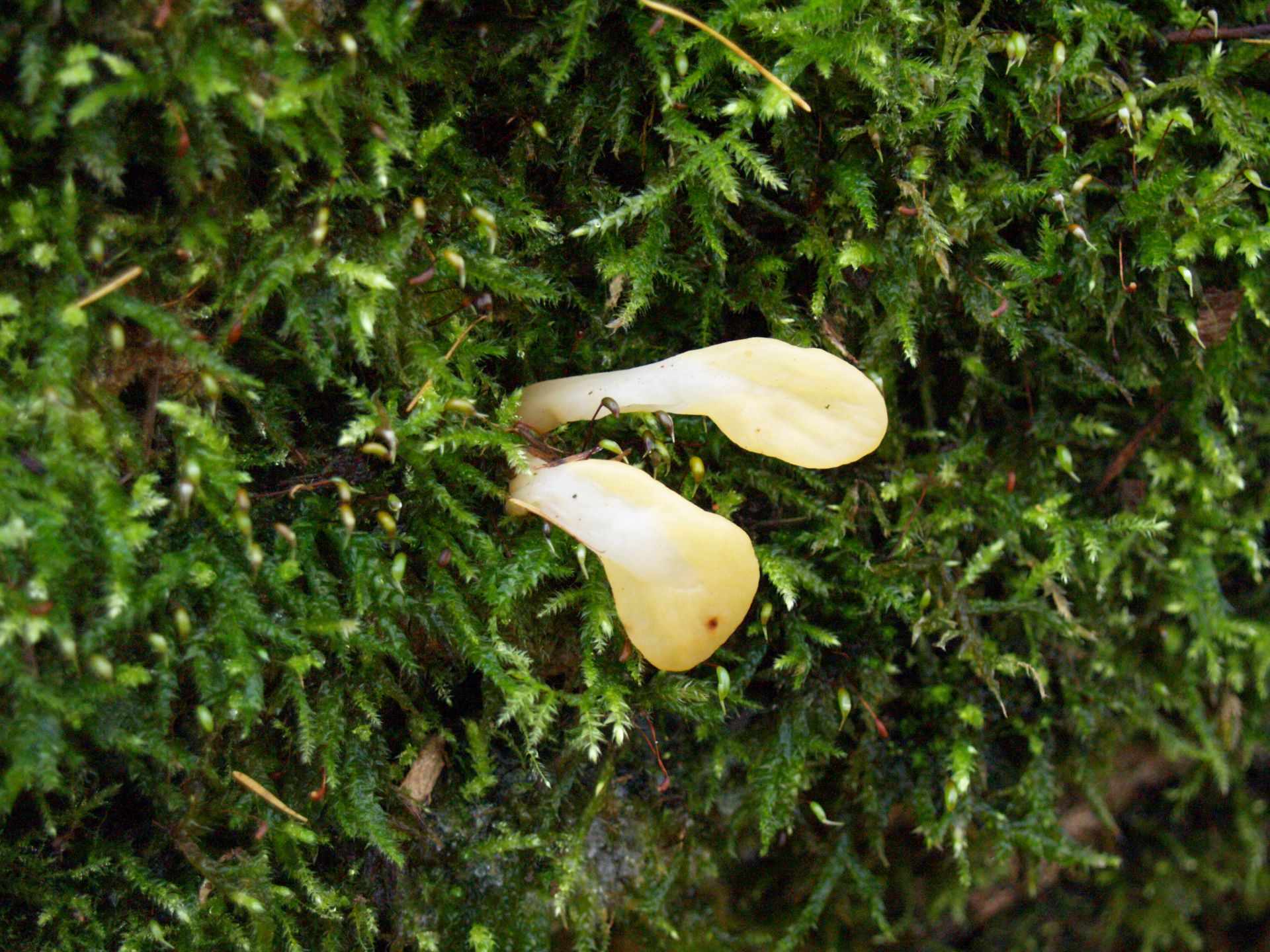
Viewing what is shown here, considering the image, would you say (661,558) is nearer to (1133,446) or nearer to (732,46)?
(732,46)

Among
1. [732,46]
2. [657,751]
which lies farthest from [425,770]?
[732,46]

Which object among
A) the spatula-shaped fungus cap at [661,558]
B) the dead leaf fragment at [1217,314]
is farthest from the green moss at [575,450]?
the spatula-shaped fungus cap at [661,558]

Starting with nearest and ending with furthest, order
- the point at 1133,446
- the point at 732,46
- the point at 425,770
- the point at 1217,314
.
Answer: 1. the point at 732,46
2. the point at 425,770
3. the point at 1217,314
4. the point at 1133,446

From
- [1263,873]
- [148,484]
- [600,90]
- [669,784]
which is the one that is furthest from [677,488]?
[1263,873]

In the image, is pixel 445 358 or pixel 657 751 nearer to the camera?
pixel 445 358

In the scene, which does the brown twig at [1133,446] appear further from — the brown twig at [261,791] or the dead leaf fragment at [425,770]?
the brown twig at [261,791]

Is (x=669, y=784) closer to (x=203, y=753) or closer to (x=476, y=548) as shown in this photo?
(x=476, y=548)

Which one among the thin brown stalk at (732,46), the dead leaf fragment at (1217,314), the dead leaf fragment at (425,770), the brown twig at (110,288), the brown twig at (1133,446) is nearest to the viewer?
the brown twig at (110,288)
